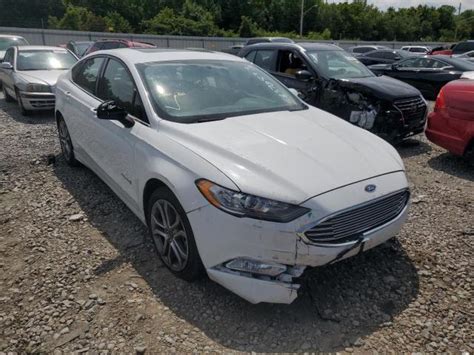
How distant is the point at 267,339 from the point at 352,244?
806mm

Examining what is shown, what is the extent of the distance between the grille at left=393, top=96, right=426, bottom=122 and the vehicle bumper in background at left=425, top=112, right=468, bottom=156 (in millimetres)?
605

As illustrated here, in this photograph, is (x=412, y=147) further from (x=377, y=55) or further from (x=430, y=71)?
(x=377, y=55)

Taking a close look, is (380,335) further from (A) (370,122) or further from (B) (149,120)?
(A) (370,122)

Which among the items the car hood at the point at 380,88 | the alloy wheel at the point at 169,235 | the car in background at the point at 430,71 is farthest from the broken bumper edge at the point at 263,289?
the car in background at the point at 430,71

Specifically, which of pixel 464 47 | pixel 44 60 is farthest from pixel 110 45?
pixel 464 47

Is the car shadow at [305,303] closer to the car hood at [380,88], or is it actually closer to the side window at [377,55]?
the car hood at [380,88]

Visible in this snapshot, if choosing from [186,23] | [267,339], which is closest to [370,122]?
[267,339]

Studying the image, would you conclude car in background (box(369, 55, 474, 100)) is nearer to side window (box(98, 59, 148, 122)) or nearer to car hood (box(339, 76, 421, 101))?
car hood (box(339, 76, 421, 101))

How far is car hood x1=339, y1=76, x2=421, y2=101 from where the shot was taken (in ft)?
20.3

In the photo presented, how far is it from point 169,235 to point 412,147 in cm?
513

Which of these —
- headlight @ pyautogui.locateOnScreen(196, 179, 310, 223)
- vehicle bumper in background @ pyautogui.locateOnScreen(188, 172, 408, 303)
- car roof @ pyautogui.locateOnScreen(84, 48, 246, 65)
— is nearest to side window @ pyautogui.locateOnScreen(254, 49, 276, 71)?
car roof @ pyautogui.locateOnScreen(84, 48, 246, 65)

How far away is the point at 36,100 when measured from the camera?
27.5 ft

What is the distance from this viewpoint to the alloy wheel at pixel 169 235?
2.85 metres

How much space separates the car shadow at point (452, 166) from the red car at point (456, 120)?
0.53 ft
